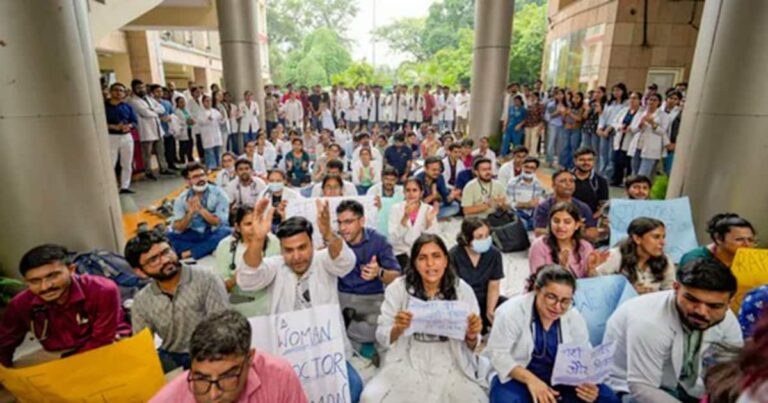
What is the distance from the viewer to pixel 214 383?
1.82 metres

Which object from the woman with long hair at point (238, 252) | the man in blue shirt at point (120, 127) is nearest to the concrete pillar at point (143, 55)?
the man in blue shirt at point (120, 127)

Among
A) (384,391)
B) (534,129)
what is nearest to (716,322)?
(384,391)

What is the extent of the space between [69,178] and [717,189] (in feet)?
21.9

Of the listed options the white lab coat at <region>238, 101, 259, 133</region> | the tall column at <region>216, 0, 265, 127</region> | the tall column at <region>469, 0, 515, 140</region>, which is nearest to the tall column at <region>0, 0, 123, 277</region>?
the white lab coat at <region>238, 101, 259, 133</region>

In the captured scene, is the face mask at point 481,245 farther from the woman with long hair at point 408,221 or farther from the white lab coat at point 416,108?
the white lab coat at point 416,108

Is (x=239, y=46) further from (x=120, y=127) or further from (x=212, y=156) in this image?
(x=120, y=127)

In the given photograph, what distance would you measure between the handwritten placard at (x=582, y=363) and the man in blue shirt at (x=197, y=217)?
14.7ft

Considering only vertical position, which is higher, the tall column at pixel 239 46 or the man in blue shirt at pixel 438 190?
the tall column at pixel 239 46

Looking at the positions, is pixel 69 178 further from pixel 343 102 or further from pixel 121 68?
pixel 121 68

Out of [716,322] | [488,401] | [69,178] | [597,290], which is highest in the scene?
[69,178]

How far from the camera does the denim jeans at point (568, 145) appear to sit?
995 centimetres

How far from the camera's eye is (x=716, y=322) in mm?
2342

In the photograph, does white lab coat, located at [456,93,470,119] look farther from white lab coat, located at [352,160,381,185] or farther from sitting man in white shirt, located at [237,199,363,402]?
sitting man in white shirt, located at [237,199,363,402]

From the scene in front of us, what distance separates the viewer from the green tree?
80.1ft
